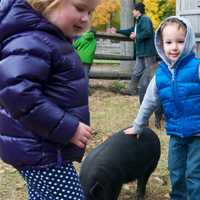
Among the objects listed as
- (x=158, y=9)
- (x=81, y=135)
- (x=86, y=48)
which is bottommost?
(x=158, y=9)

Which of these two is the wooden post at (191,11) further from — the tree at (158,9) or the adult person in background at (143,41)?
the tree at (158,9)

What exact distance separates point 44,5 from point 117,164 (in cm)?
177

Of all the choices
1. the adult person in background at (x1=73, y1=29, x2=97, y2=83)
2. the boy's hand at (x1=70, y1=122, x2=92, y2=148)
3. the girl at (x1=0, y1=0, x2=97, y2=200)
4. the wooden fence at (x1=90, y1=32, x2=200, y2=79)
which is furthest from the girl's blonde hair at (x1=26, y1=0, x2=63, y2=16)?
the wooden fence at (x1=90, y1=32, x2=200, y2=79)

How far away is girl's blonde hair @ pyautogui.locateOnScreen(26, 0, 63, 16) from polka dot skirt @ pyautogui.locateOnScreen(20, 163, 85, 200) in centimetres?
71

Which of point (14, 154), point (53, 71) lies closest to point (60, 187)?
point (14, 154)

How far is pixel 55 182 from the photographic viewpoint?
2615mm

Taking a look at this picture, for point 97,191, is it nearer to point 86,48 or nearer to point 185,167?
point 185,167

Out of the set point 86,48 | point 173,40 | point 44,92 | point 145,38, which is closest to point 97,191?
point 173,40

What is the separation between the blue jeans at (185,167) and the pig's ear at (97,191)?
537 mm

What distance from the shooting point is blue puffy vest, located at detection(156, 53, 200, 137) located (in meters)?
3.77

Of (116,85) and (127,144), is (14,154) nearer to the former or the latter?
(127,144)

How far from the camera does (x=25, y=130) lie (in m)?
2.54

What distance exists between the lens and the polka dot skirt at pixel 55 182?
260 cm

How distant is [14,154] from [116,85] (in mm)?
8618
